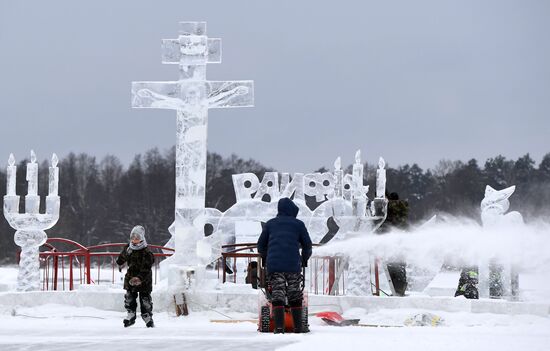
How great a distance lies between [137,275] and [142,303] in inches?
17.0

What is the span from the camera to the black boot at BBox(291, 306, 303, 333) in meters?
13.0

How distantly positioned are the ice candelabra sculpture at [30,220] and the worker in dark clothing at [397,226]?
6427mm

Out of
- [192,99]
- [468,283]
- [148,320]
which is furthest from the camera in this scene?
[468,283]

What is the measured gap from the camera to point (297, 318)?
13.0 meters

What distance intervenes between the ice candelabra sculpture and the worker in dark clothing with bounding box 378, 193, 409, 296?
643 centimetres

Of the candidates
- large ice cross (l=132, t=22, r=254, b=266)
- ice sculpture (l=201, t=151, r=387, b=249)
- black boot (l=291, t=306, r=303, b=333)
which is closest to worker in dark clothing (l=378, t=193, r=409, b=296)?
large ice cross (l=132, t=22, r=254, b=266)

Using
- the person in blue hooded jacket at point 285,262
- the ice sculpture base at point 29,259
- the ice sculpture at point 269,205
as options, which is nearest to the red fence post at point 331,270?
the person in blue hooded jacket at point 285,262

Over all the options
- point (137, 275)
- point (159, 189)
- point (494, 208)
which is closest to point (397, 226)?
point (494, 208)

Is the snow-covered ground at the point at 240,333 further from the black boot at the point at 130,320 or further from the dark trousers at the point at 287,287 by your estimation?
the dark trousers at the point at 287,287

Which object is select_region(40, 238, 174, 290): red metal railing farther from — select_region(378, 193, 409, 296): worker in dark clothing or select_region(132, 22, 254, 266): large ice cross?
select_region(378, 193, 409, 296): worker in dark clothing

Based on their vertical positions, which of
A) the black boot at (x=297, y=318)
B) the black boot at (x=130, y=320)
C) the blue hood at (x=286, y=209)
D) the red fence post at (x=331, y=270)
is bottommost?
the black boot at (x=130, y=320)

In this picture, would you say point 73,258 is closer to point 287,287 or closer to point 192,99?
point 192,99

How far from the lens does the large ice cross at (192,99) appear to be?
18219 millimetres

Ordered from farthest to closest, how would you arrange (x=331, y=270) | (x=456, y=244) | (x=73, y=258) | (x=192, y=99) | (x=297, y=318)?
(x=73, y=258), (x=331, y=270), (x=192, y=99), (x=456, y=244), (x=297, y=318)
